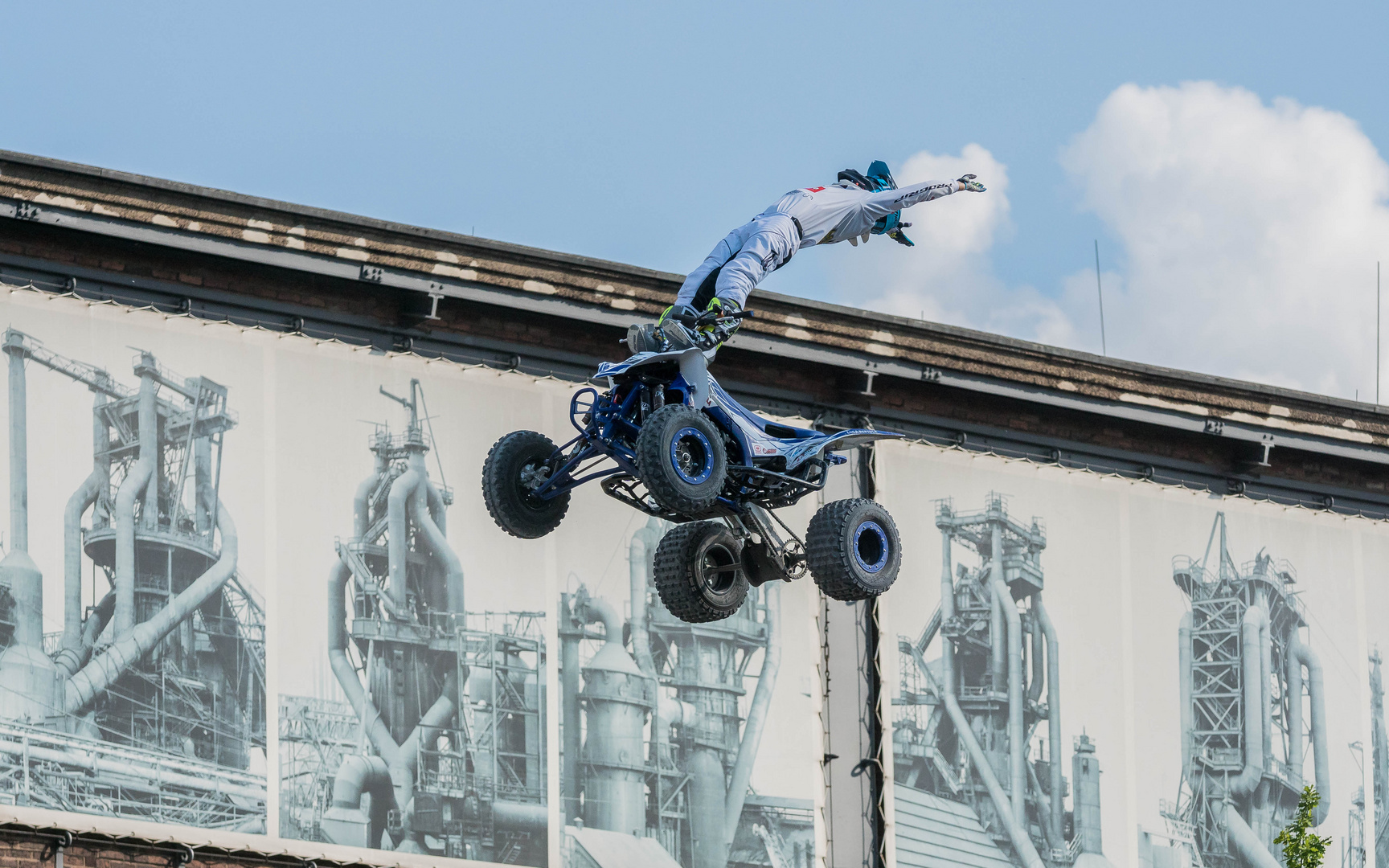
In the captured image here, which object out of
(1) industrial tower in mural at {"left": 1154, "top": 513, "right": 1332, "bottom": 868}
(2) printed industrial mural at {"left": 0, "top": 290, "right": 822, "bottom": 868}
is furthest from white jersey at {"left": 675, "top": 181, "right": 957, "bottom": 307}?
(1) industrial tower in mural at {"left": 1154, "top": 513, "right": 1332, "bottom": 868}

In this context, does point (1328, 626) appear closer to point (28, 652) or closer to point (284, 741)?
point (284, 741)

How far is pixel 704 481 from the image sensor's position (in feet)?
46.1

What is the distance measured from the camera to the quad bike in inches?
569

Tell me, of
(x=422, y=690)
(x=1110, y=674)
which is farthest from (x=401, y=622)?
(x=1110, y=674)

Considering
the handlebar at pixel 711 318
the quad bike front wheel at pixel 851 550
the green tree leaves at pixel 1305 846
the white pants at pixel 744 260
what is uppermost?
the white pants at pixel 744 260

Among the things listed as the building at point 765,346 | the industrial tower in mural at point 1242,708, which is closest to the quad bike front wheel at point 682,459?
the building at point 765,346

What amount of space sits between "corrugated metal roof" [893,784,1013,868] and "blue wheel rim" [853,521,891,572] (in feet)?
42.0

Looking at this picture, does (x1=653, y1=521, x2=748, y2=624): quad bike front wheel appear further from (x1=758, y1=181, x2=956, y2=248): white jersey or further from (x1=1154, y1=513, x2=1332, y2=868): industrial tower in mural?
(x1=1154, y1=513, x2=1332, y2=868): industrial tower in mural

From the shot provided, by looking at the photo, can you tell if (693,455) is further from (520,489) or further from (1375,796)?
(1375,796)

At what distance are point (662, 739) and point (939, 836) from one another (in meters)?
3.91

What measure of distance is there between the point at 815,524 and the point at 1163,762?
15.5 meters

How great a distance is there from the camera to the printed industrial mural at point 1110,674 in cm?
2823

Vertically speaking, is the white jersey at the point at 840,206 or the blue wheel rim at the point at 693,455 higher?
the white jersey at the point at 840,206

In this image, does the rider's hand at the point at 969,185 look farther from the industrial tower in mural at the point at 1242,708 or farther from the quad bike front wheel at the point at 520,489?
the industrial tower in mural at the point at 1242,708
